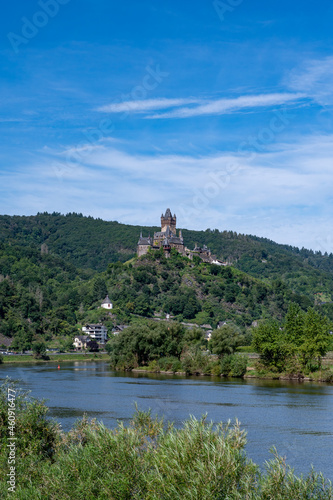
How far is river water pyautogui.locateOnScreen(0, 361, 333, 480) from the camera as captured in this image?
1270 inches

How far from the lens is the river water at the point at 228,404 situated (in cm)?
3225

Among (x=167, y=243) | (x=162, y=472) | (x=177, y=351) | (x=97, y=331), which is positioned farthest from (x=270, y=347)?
(x=167, y=243)

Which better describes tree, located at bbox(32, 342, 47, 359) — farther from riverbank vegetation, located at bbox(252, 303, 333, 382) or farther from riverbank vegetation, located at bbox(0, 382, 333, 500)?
riverbank vegetation, located at bbox(0, 382, 333, 500)

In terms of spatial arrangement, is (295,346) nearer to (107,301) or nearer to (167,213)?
(107,301)

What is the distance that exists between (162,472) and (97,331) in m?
118

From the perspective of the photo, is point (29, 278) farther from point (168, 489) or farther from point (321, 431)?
point (168, 489)

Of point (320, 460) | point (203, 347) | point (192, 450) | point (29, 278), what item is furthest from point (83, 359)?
point (192, 450)

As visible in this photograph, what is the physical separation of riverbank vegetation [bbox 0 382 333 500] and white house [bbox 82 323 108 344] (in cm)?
11113

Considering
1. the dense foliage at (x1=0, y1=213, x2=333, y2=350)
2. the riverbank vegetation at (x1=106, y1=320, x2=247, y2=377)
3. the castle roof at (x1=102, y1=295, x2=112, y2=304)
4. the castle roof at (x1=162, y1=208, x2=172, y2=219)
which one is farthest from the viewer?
the castle roof at (x1=162, y1=208, x2=172, y2=219)

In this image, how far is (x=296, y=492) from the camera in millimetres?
16250

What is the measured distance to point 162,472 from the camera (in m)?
17.8

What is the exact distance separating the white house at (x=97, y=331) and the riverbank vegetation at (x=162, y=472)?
111134mm

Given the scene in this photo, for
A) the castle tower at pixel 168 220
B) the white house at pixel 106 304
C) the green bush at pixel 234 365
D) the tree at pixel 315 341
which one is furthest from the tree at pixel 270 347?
the castle tower at pixel 168 220

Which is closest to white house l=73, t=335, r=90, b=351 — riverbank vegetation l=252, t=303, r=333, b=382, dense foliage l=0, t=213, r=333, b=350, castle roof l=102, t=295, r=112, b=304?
dense foliage l=0, t=213, r=333, b=350
